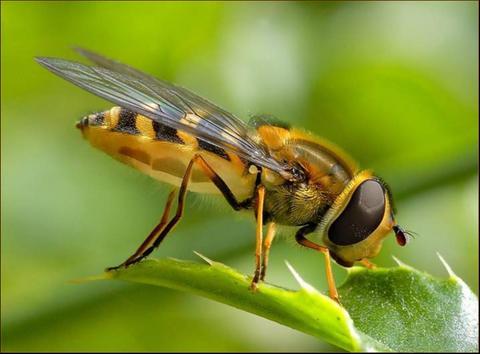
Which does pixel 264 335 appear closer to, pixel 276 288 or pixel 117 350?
pixel 117 350

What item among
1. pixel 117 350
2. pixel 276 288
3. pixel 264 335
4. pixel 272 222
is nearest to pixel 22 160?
pixel 117 350

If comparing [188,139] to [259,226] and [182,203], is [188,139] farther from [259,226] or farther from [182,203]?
[259,226]

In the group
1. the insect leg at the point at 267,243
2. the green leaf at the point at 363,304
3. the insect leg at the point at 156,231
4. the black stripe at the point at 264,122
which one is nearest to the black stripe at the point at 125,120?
the insect leg at the point at 156,231

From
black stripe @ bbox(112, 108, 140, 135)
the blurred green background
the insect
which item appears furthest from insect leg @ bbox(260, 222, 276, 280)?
the blurred green background

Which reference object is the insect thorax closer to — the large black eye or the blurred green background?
the large black eye

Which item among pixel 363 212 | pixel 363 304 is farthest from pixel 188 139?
pixel 363 304

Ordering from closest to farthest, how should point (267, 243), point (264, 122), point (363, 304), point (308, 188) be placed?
1. point (363, 304)
2. point (267, 243)
3. point (308, 188)
4. point (264, 122)

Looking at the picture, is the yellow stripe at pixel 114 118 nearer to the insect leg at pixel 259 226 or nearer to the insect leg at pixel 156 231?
the insect leg at pixel 156 231
